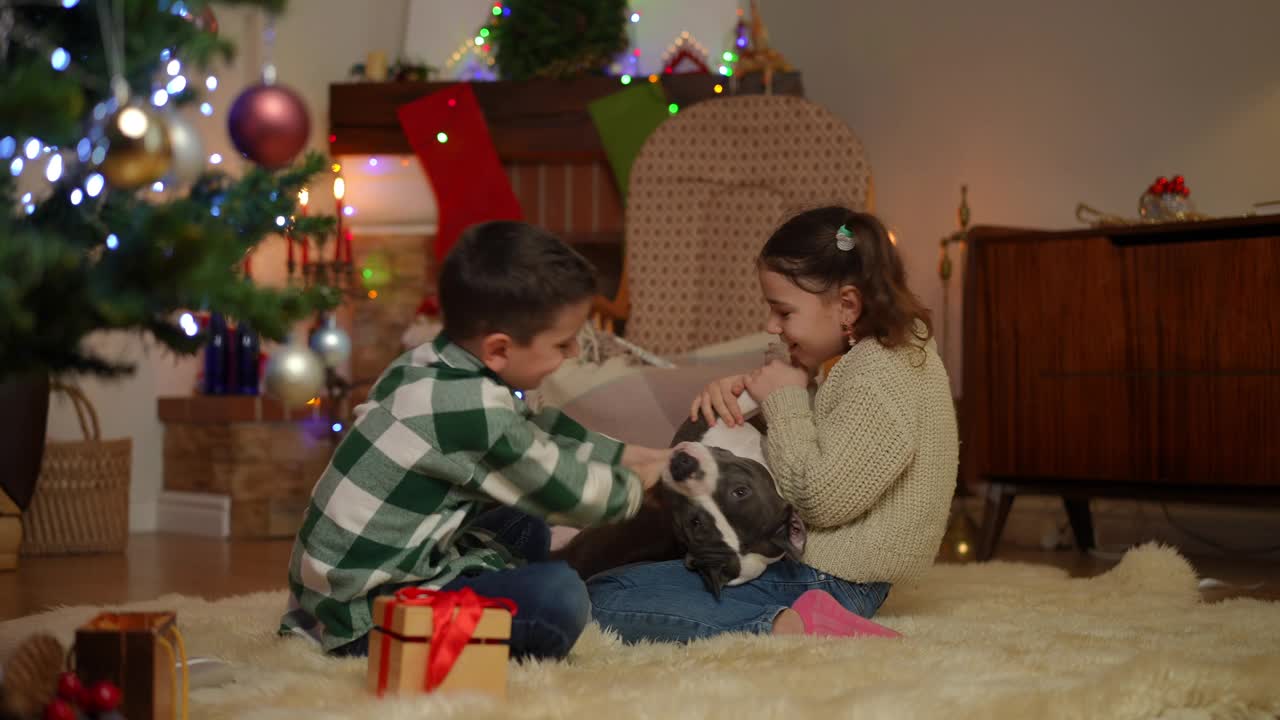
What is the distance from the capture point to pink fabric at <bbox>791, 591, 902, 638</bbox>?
5.09ft

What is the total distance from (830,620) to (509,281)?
0.59 m

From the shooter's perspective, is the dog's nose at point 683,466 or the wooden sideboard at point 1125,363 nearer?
the dog's nose at point 683,466

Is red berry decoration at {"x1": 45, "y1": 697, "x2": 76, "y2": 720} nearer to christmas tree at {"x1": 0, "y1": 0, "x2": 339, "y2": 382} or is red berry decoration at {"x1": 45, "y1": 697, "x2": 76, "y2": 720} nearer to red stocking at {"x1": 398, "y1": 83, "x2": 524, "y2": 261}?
christmas tree at {"x1": 0, "y1": 0, "x2": 339, "y2": 382}


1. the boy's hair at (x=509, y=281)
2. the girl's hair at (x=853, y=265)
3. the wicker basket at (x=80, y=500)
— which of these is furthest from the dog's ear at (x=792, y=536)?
the wicker basket at (x=80, y=500)

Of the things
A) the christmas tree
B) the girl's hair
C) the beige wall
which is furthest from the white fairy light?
the beige wall

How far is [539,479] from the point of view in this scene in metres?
1.30

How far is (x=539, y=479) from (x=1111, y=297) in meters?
1.78

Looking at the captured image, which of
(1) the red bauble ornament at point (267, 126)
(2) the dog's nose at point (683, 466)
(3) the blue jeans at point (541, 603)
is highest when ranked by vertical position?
(1) the red bauble ornament at point (267, 126)

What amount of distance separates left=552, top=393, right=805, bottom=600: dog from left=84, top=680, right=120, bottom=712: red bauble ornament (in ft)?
2.45

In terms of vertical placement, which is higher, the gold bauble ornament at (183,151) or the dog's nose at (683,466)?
the gold bauble ornament at (183,151)

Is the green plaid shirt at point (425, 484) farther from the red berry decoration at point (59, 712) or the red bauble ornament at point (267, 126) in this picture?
the red berry decoration at point (59, 712)

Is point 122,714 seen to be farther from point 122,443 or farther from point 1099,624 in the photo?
point 122,443

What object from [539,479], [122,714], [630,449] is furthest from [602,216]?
[122,714]

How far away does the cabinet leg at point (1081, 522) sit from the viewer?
3102mm
